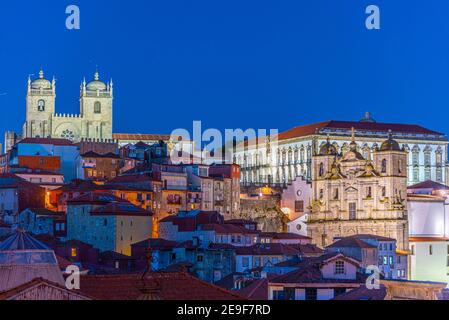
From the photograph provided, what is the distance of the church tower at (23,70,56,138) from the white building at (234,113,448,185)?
19.5 metres

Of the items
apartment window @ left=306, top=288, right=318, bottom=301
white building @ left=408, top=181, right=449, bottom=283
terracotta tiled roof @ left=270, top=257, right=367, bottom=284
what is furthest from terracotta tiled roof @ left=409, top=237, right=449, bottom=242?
apartment window @ left=306, top=288, right=318, bottom=301

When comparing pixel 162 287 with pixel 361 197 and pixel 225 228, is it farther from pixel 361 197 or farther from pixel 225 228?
pixel 361 197

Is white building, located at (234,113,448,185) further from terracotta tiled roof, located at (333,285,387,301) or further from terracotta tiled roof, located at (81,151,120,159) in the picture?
terracotta tiled roof, located at (333,285,387,301)

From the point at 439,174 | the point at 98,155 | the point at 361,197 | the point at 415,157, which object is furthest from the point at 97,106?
the point at 361,197

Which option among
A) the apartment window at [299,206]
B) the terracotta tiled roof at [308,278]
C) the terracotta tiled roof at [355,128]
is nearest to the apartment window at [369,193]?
the apartment window at [299,206]

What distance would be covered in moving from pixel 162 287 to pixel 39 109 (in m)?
81.9

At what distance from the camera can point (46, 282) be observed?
16.8 m

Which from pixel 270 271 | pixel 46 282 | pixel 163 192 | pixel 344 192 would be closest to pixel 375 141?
pixel 344 192

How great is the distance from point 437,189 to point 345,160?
344 inches

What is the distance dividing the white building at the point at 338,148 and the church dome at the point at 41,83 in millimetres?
20623

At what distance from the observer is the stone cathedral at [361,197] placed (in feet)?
218

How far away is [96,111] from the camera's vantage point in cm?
9912

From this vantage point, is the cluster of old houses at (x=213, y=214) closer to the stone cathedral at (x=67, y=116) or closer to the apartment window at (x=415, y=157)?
the stone cathedral at (x=67, y=116)
